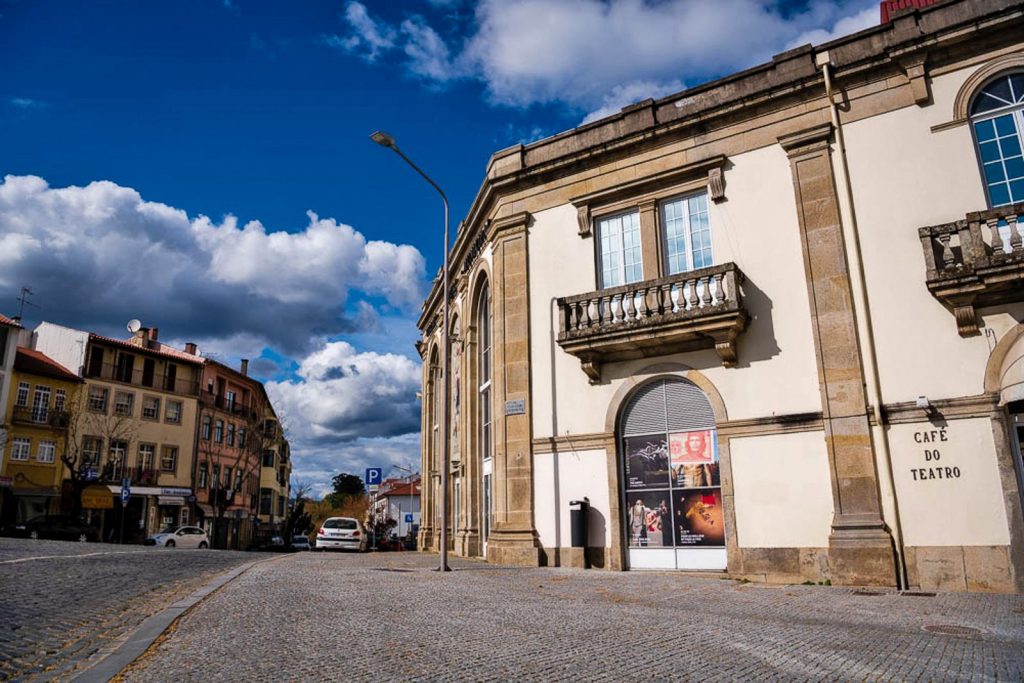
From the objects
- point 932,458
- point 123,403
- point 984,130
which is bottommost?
point 932,458

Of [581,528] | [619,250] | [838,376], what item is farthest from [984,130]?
[581,528]

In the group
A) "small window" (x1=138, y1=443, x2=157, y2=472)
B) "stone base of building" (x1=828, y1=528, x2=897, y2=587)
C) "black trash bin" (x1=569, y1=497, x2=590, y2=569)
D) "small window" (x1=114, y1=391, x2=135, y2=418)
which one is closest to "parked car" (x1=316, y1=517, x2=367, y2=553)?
"black trash bin" (x1=569, y1=497, x2=590, y2=569)

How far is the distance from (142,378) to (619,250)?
4171cm

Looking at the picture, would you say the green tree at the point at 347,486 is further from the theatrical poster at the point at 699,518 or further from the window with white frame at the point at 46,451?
the theatrical poster at the point at 699,518

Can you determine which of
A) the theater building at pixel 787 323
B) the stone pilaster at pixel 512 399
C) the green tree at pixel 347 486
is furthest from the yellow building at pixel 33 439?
the green tree at pixel 347 486

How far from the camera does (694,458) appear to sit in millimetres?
14188

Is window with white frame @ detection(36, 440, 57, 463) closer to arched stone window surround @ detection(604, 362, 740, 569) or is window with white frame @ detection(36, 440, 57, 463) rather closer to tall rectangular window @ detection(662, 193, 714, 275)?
arched stone window surround @ detection(604, 362, 740, 569)

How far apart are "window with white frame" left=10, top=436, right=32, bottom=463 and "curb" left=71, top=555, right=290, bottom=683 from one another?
37489mm

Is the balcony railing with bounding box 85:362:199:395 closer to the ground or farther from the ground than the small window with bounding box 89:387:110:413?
farther from the ground

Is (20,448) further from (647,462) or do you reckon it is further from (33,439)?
(647,462)

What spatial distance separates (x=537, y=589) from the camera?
10289 millimetres

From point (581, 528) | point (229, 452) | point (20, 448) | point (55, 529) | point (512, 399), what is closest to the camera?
point (581, 528)

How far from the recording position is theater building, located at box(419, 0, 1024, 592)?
38.0 ft

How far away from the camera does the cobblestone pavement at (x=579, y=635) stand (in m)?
4.94
